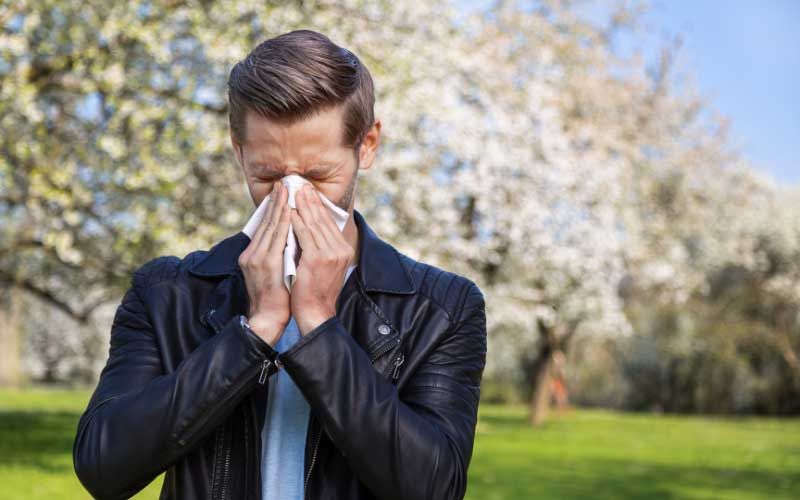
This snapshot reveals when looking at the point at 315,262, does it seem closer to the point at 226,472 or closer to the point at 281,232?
the point at 281,232

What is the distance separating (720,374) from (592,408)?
21.6 ft

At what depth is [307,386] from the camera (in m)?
1.97

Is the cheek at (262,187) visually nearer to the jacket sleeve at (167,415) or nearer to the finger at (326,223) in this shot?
the finger at (326,223)

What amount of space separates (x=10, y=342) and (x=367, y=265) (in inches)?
1301

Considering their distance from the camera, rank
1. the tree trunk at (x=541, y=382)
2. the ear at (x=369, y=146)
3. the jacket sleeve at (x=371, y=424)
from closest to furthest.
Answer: the jacket sleeve at (x=371, y=424), the ear at (x=369, y=146), the tree trunk at (x=541, y=382)

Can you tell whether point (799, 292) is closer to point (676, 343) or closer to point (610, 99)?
point (676, 343)

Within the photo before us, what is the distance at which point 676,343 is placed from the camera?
34125 millimetres

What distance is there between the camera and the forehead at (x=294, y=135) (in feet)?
6.89

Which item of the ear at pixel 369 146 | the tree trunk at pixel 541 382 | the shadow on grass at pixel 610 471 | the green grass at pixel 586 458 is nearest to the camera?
the ear at pixel 369 146

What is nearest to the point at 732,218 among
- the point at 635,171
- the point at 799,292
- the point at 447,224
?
the point at 799,292

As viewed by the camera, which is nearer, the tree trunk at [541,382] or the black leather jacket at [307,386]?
the black leather jacket at [307,386]

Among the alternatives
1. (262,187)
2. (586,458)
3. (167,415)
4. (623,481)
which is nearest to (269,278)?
(262,187)

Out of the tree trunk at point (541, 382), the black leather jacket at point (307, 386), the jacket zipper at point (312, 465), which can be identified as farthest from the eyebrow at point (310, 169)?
the tree trunk at point (541, 382)

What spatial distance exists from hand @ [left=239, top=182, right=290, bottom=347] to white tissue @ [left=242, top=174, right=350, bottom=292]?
1cm
